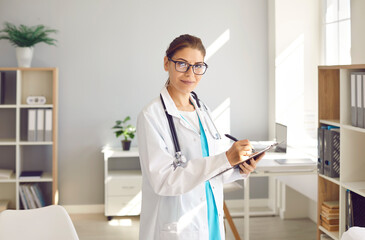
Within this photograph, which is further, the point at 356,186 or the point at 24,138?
the point at 24,138

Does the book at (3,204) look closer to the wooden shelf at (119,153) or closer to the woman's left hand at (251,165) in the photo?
the wooden shelf at (119,153)

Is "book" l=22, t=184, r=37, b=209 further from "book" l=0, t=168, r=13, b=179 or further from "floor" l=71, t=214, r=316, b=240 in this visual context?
"floor" l=71, t=214, r=316, b=240

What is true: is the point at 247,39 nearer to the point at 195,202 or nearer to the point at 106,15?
the point at 106,15

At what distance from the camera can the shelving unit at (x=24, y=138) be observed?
4.95 meters

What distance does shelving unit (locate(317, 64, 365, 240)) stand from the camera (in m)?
3.21

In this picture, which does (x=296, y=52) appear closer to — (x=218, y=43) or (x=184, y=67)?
(x=218, y=43)

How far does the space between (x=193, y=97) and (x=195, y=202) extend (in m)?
0.49

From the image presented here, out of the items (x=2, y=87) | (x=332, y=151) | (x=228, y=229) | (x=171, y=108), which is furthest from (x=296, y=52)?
(x=171, y=108)

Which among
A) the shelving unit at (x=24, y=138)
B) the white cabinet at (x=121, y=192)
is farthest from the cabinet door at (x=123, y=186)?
the shelving unit at (x=24, y=138)

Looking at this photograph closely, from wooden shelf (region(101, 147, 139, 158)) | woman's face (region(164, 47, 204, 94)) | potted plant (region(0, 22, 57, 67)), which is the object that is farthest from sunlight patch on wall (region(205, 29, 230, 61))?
woman's face (region(164, 47, 204, 94))

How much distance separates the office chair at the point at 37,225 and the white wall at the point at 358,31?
2.50 metres

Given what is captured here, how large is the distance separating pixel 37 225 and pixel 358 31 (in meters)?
2.67

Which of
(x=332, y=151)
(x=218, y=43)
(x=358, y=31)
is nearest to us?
(x=332, y=151)

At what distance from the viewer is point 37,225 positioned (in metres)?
2.17
